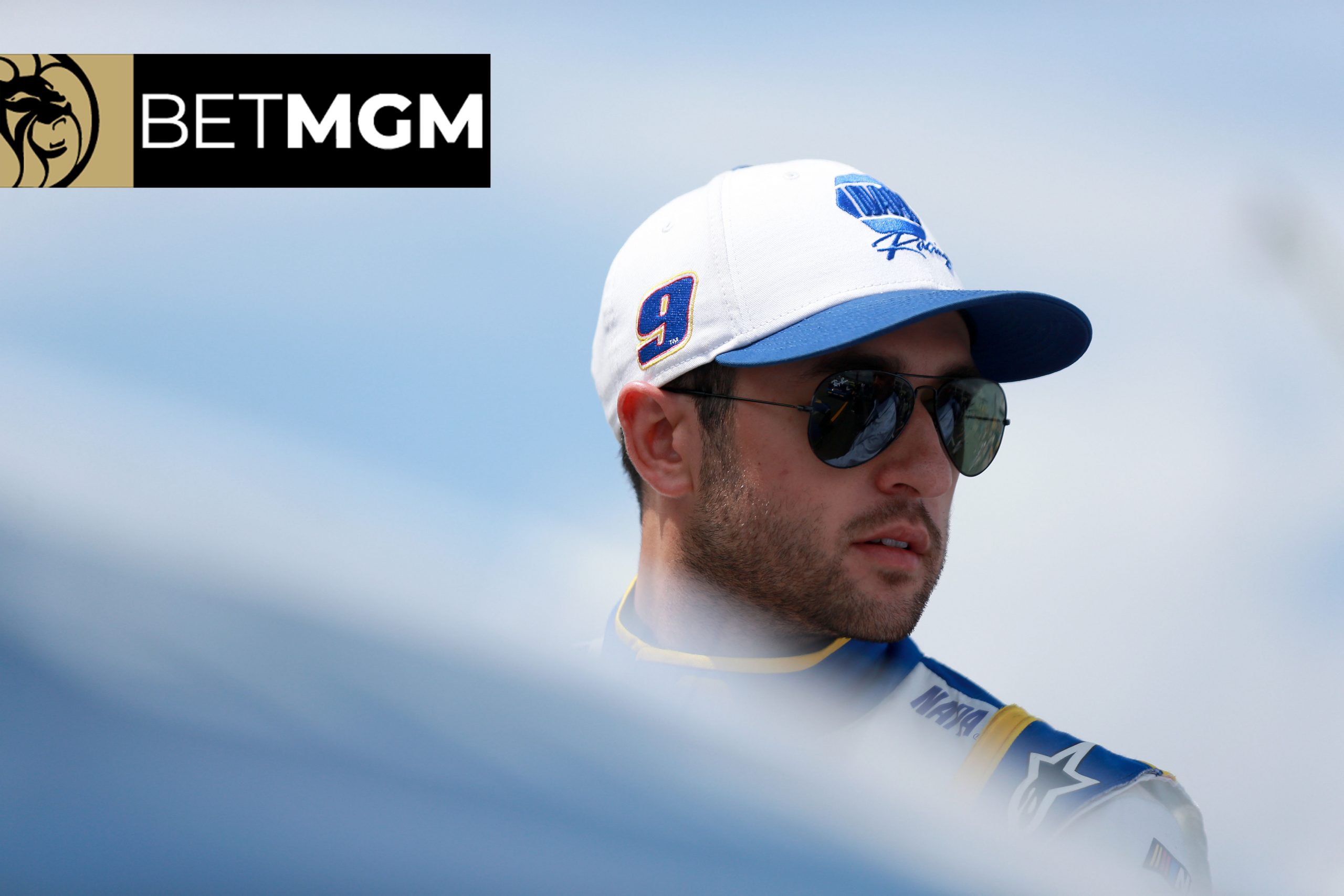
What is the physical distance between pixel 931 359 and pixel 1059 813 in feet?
3.50

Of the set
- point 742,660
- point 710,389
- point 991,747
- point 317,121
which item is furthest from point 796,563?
point 317,121

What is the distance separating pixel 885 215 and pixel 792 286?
348 millimetres

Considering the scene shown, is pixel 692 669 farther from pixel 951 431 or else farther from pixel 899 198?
pixel 899 198

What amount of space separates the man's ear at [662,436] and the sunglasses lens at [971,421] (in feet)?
2.03

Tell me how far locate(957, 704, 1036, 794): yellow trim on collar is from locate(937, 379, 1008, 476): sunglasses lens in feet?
2.04

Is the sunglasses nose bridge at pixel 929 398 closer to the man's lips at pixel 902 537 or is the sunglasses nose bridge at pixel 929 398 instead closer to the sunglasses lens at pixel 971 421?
the sunglasses lens at pixel 971 421

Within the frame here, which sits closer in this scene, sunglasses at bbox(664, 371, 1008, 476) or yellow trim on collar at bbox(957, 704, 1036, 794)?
yellow trim on collar at bbox(957, 704, 1036, 794)

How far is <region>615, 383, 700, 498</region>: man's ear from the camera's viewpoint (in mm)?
2871

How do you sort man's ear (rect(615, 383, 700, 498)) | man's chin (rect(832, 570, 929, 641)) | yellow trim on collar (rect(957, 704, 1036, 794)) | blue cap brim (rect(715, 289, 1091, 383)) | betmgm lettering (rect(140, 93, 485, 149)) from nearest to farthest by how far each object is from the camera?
yellow trim on collar (rect(957, 704, 1036, 794))
blue cap brim (rect(715, 289, 1091, 383))
man's chin (rect(832, 570, 929, 641))
man's ear (rect(615, 383, 700, 498))
betmgm lettering (rect(140, 93, 485, 149))

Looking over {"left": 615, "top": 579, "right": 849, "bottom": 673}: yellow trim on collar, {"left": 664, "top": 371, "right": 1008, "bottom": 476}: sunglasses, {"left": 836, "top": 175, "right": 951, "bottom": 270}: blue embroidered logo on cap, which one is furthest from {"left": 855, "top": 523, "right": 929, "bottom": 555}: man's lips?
{"left": 836, "top": 175, "right": 951, "bottom": 270}: blue embroidered logo on cap

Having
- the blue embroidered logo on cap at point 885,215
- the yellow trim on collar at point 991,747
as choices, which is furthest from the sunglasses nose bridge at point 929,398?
the yellow trim on collar at point 991,747

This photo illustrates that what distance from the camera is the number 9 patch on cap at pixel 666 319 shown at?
2.85 m

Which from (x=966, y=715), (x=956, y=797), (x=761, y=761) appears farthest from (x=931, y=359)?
(x=761, y=761)

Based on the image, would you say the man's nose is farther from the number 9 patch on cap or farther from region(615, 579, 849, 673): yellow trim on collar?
A: the number 9 patch on cap
